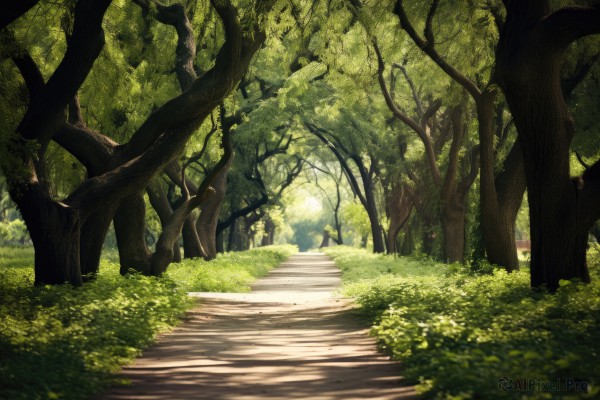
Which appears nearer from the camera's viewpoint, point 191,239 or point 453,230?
point 453,230

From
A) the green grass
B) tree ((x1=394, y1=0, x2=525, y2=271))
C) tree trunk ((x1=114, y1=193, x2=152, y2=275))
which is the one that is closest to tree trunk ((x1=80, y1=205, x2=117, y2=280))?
tree trunk ((x1=114, y1=193, x2=152, y2=275))

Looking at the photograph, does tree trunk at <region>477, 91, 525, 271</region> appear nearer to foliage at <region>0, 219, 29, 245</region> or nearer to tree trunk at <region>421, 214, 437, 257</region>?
tree trunk at <region>421, 214, 437, 257</region>

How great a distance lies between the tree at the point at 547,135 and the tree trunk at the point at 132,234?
9.25 metres

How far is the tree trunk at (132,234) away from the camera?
18.4 metres

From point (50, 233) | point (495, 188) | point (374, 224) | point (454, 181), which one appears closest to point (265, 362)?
point (50, 233)

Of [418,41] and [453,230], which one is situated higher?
[418,41]

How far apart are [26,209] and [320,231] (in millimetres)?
129118

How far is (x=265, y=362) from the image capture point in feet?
30.9

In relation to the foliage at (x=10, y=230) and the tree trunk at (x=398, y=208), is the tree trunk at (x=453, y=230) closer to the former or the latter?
the tree trunk at (x=398, y=208)

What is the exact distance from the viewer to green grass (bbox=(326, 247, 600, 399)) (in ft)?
21.4

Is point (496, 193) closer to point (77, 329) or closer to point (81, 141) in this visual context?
point (81, 141)

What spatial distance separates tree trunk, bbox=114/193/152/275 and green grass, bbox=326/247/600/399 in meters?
6.03

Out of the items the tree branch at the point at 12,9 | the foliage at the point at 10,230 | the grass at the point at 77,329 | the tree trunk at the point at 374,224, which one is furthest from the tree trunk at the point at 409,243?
the foliage at the point at 10,230

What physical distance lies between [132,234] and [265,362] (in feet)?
33.0
